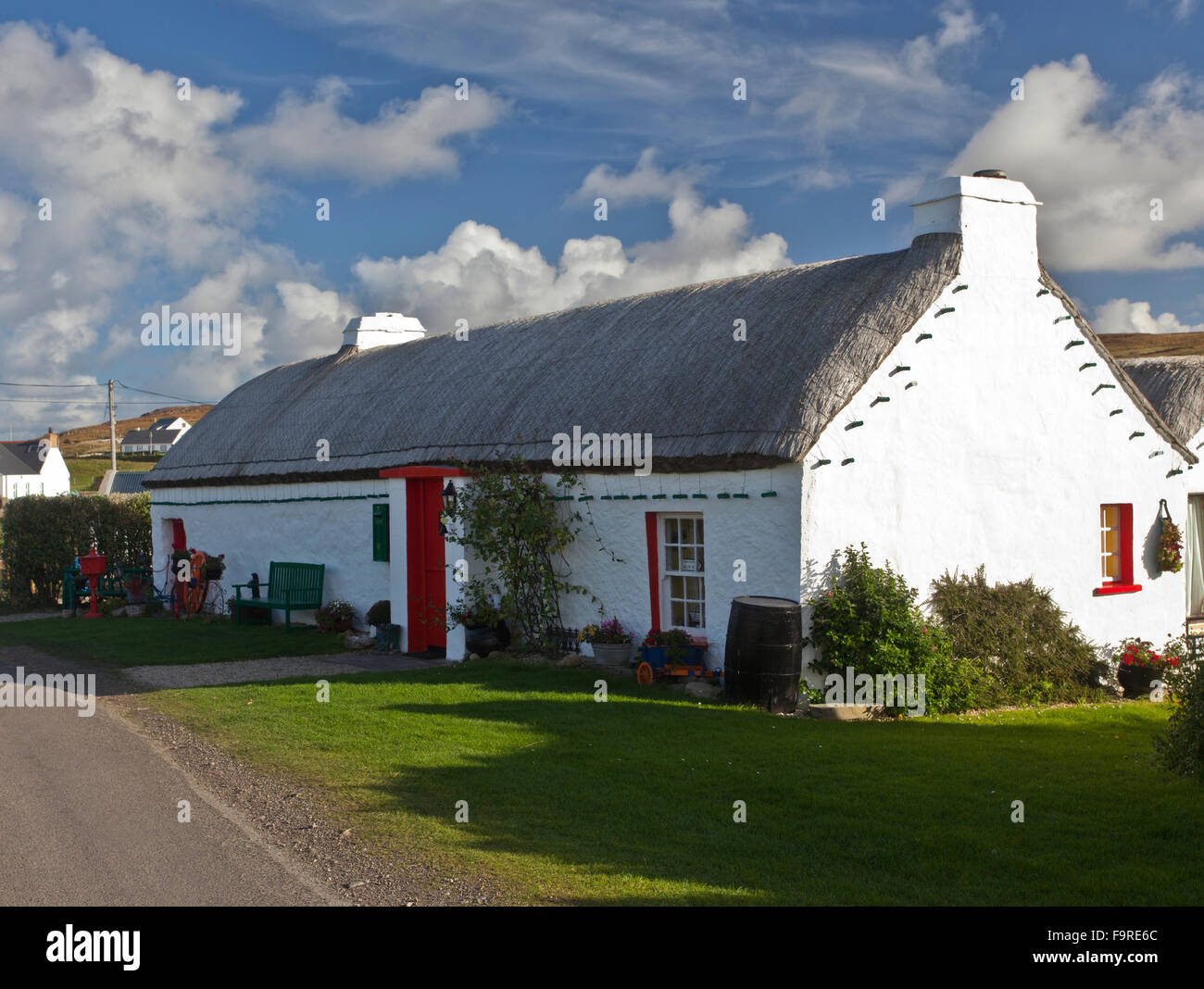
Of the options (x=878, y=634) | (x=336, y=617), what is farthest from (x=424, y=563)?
(x=878, y=634)

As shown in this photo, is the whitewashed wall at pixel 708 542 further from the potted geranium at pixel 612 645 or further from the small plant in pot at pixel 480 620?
the small plant in pot at pixel 480 620

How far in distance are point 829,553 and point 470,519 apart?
5.22m

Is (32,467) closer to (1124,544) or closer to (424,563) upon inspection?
(424,563)

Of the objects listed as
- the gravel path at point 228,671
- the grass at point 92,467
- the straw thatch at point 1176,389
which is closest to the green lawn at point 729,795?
the gravel path at point 228,671

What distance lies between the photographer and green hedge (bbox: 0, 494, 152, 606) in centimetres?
2486

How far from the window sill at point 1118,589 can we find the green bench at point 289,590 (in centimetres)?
1257

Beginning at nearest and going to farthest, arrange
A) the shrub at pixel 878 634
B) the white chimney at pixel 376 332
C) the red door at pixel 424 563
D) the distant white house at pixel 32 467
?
the shrub at pixel 878 634, the red door at pixel 424 563, the white chimney at pixel 376 332, the distant white house at pixel 32 467

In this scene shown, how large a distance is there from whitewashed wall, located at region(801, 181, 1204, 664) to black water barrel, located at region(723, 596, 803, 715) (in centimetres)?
68

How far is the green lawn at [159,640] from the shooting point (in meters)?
16.4

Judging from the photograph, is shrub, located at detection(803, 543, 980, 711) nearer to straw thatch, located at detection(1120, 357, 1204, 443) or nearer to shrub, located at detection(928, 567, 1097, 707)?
shrub, located at detection(928, 567, 1097, 707)

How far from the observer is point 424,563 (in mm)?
17047

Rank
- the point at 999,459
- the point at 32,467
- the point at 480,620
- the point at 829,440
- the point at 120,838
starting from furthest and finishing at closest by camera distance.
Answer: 1. the point at 32,467
2. the point at 480,620
3. the point at 999,459
4. the point at 829,440
5. the point at 120,838

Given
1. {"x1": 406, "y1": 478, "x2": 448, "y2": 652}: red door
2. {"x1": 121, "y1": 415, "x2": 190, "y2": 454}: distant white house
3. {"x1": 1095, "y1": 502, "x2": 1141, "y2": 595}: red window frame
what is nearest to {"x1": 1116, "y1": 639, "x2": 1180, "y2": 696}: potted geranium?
{"x1": 1095, "y1": 502, "x2": 1141, "y2": 595}: red window frame

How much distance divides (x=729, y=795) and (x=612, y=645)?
226 inches
